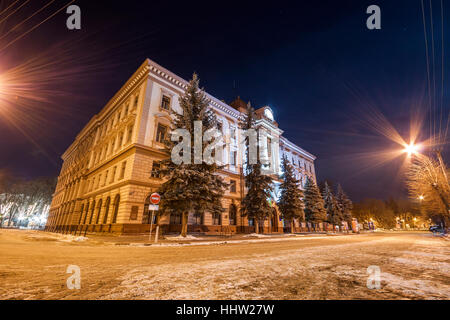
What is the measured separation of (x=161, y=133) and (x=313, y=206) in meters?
27.6

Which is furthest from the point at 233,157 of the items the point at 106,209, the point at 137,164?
the point at 106,209

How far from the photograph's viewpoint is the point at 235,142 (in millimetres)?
29266

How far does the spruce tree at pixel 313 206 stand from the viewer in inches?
1297

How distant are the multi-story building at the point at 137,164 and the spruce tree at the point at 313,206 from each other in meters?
6.63

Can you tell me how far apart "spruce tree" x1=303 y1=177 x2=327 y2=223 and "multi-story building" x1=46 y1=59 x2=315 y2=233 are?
6626 millimetres

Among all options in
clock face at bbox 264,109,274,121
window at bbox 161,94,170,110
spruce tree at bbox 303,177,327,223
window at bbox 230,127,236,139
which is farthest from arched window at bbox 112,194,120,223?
spruce tree at bbox 303,177,327,223

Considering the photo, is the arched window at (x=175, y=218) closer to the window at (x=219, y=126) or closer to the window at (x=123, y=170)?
the window at (x=123, y=170)

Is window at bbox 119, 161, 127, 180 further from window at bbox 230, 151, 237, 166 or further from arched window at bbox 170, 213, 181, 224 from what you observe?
window at bbox 230, 151, 237, 166

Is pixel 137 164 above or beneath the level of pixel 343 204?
above

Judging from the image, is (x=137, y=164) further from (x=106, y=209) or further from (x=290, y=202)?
(x=290, y=202)

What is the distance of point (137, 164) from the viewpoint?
18.4m

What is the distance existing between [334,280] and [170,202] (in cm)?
1314

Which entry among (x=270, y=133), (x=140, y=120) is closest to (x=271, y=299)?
(x=140, y=120)
